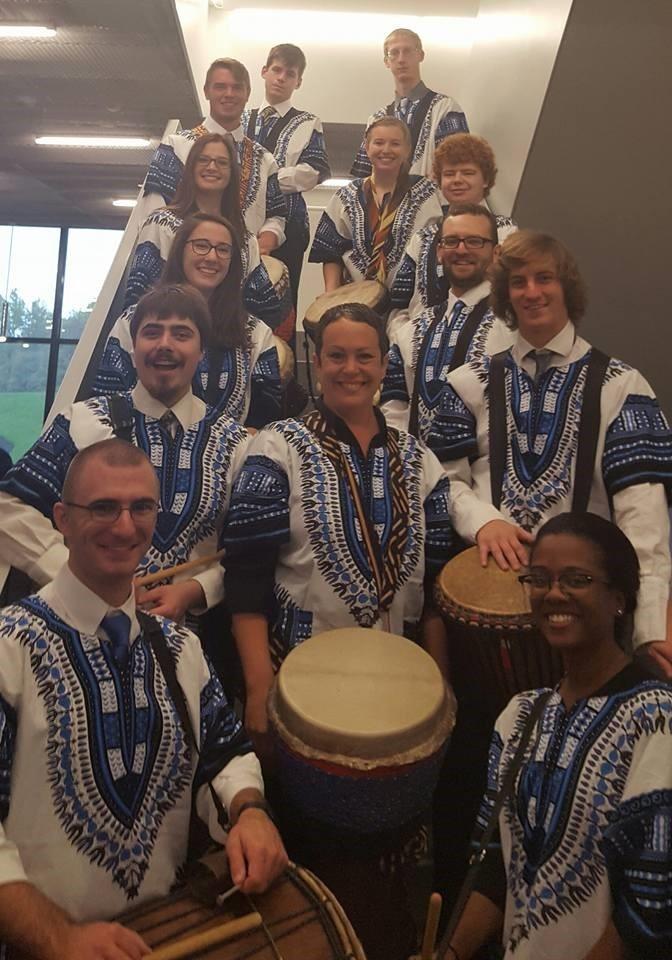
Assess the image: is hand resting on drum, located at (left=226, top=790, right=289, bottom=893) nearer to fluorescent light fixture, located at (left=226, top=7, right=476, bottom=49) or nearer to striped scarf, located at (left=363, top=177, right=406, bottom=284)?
striped scarf, located at (left=363, top=177, right=406, bottom=284)

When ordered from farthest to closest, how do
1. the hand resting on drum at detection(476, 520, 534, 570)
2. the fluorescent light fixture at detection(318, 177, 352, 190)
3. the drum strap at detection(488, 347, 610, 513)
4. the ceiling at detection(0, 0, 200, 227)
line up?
the fluorescent light fixture at detection(318, 177, 352, 190), the ceiling at detection(0, 0, 200, 227), the drum strap at detection(488, 347, 610, 513), the hand resting on drum at detection(476, 520, 534, 570)

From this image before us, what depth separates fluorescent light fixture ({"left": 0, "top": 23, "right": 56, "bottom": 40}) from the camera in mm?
5227

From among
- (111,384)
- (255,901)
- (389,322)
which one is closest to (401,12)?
(389,322)

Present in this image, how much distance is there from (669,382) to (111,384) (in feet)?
9.37

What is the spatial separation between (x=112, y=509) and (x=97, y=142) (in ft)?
22.5

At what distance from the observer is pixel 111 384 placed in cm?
266

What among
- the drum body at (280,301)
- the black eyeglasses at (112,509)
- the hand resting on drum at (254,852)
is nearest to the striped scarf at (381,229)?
the drum body at (280,301)

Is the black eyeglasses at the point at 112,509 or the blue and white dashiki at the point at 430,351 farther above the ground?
the blue and white dashiki at the point at 430,351

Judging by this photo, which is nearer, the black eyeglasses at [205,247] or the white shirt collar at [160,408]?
the white shirt collar at [160,408]

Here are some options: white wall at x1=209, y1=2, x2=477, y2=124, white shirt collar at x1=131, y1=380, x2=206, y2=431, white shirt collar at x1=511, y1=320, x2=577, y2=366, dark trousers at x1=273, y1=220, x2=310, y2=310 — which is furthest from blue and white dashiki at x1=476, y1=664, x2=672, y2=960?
white wall at x1=209, y1=2, x2=477, y2=124

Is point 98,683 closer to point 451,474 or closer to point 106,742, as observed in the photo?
point 106,742

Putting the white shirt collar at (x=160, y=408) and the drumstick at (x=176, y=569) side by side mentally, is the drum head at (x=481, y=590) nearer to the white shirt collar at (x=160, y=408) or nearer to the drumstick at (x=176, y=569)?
the drumstick at (x=176, y=569)

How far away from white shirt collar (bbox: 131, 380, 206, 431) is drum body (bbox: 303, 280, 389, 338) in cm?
147

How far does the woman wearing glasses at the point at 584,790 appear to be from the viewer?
126cm
